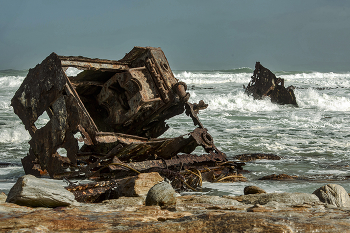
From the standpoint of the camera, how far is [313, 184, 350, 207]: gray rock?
3545mm

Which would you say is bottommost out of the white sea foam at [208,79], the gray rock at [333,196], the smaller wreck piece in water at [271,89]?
the gray rock at [333,196]

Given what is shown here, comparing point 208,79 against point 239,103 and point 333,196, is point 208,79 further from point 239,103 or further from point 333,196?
point 333,196

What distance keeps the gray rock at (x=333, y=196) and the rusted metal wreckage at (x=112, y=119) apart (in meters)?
1.82

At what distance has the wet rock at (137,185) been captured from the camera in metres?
3.85

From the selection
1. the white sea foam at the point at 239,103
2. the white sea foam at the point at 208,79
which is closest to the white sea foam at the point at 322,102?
the white sea foam at the point at 239,103

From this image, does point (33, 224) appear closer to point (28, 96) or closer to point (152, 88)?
point (28, 96)

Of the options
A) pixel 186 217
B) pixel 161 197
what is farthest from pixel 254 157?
pixel 186 217

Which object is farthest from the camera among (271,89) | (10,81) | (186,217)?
(10,81)

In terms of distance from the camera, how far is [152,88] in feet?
20.3

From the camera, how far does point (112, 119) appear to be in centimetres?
671

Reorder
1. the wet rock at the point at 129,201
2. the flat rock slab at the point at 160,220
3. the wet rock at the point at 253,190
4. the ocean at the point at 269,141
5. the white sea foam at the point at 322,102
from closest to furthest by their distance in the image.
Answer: the flat rock slab at the point at 160,220 < the wet rock at the point at 129,201 < the wet rock at the point at 253,190 < the ocean at the point at 269,141 < the white sea foam at the point at 322,102

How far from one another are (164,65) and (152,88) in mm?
585

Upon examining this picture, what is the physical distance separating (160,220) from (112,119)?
4.37m

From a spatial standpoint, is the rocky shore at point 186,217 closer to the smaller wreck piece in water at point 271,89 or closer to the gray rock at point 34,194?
the gray rock at point 34,194
